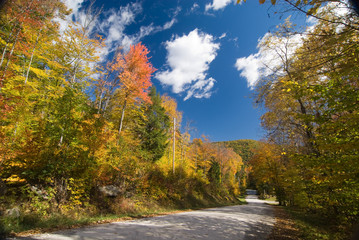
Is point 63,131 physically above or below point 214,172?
above

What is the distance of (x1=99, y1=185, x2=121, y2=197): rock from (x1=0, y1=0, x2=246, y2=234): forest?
0.06m

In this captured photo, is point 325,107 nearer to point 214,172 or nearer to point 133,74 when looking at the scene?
point 133,74

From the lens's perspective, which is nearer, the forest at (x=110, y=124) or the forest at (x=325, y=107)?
the forest at (x=325, y=107)

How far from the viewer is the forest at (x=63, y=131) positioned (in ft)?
21.5

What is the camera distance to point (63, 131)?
24.8 feet

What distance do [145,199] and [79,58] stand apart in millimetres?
10527

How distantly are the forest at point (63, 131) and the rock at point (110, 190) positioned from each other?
59mm

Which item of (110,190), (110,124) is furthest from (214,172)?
(110,124)

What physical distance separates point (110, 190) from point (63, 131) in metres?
4.80

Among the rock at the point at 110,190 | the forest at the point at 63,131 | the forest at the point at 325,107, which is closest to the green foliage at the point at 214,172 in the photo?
the forest at the point at 63,131

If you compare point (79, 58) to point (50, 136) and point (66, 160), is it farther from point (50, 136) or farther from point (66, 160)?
point (66, 160)

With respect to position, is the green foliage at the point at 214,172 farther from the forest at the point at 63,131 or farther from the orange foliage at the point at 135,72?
the orange foliage at the point at 135,72

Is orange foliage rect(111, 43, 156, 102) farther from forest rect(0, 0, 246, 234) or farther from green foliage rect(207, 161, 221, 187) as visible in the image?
green foliage rect(207, 161, 221, 187)

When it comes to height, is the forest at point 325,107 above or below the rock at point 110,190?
above
